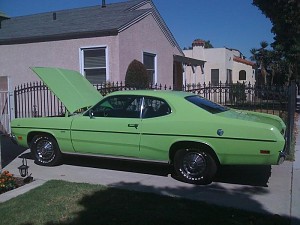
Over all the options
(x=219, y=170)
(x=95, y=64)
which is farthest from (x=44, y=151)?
(x=95, y=64)

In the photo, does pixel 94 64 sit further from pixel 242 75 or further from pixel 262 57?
pixel 262 57

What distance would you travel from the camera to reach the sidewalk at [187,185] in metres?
5.30

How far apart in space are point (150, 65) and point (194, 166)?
1168 centimetres

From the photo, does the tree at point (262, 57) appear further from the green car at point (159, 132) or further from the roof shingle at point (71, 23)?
the green car at point (159, 132)

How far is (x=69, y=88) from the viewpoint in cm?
793

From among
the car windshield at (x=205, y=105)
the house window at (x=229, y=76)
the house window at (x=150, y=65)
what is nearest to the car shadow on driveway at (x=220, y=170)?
the car windshield at (x=205, y=105)

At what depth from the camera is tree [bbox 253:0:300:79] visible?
1652cm

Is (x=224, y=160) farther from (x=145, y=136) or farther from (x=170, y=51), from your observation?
(x=170, y=51)

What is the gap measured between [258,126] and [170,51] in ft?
45.5

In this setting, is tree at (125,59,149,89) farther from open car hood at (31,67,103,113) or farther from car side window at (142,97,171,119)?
car side window at (142,97,171,119)

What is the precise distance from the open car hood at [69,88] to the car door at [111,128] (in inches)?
23.1

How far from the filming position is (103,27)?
48.1 feet

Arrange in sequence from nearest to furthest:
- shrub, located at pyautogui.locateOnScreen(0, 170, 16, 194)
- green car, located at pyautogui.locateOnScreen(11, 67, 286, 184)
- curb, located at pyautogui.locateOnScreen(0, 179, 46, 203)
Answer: curb, located at pyautogui.locateOnScreen(0, 179, 46, 203)
green car, located at pyautogui.locateOnScreen(11, 67, 286, 184)
shrub, located at pyautogui.locateOnScreen(0, 170, 16, 194)

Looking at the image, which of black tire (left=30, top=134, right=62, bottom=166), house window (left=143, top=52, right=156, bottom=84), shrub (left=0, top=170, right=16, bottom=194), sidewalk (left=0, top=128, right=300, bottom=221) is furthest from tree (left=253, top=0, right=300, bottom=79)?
shrub (left=0, top=170, right=16, bottom=194)
